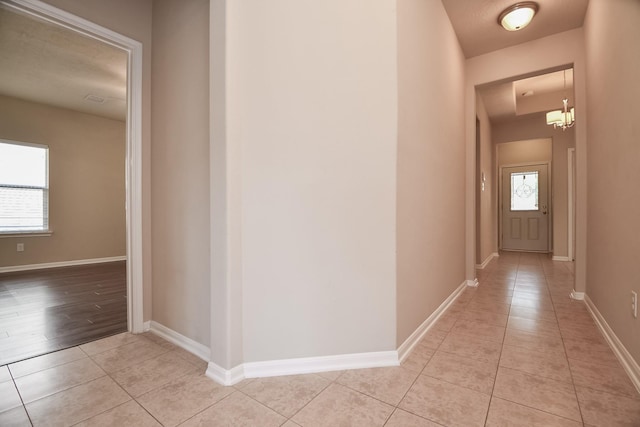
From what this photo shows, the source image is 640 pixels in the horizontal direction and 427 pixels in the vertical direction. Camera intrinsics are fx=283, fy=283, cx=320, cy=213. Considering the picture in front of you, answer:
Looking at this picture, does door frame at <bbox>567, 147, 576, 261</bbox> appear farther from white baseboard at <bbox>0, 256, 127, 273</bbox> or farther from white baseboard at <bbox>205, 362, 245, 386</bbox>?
white baseboard at <bbox>0, 256, 127, 273</bbox>

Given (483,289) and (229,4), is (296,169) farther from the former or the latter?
(483,289)

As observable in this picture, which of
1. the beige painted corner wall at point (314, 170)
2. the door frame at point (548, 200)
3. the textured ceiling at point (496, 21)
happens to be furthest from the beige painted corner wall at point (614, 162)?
the door frame at point (548, 200)

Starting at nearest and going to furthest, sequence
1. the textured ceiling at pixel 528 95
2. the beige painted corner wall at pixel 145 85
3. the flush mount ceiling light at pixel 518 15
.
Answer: the beige painted corner wall at pixel 145 85, the flush mount ceiling light at pixel 518 15, the textured ceiling at pixel 528 95

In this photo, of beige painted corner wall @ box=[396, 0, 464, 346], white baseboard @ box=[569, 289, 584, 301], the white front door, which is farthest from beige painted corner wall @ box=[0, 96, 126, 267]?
the white front door

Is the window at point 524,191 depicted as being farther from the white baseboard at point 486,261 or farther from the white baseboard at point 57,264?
the white baseboard at point 57,264

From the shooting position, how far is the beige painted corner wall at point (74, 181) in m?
4.83

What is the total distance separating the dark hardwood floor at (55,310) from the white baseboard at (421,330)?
2.30 m

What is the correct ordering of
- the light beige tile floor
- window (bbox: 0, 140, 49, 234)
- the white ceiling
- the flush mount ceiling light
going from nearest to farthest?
the light beige tile floor, the flush mount ceiling light, the white ceiling, window (bbox: 0, 140, 49, 234)

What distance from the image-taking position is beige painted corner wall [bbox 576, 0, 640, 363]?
1.69m

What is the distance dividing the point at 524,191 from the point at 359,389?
286 inches

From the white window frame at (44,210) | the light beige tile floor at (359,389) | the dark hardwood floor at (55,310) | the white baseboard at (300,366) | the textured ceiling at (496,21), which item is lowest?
the dark hardwood floor at (55,310)

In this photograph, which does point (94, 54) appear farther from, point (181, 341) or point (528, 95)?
point (528, 95)

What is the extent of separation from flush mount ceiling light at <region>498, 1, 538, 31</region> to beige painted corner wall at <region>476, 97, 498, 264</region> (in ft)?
5.12

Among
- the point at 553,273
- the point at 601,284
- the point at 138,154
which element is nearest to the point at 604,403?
the point at 601,284
